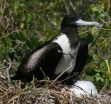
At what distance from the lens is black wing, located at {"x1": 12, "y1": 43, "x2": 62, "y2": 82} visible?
28.8ft

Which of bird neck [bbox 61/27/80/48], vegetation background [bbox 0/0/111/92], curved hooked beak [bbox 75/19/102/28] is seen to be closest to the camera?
vegetation background [bbox 0/0/111/92]

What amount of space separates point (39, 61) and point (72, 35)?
62cm

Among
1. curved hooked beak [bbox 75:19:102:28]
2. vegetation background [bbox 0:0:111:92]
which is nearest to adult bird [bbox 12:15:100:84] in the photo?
curved hooked beak [bbox 75:19:102:28]

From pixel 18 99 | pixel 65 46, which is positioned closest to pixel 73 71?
pixel 65 46

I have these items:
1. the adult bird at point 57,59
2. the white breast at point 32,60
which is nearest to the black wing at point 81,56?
the adult bird at point 57,59

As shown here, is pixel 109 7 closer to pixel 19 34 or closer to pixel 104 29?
pixel 104 29

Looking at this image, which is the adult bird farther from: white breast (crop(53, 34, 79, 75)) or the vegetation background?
the vegetation background

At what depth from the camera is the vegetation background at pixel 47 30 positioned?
8711 millimetres

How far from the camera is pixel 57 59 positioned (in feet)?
29.0

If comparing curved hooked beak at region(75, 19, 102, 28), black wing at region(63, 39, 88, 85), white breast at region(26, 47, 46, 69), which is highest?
curved hooked beak at region(75, 19, 102, 28)

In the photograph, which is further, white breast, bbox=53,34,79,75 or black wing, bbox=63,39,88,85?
black wing, bbox=63,39,88,85

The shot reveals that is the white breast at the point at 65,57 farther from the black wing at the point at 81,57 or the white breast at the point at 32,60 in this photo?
the white breast at the point at 32,60

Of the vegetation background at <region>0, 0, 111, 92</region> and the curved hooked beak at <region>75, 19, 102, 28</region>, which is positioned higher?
the curved hooked beak at <region>75, 19, 102, 28</region>

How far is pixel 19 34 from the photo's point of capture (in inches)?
370
